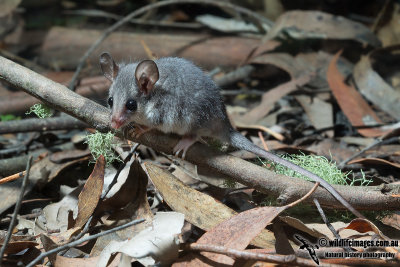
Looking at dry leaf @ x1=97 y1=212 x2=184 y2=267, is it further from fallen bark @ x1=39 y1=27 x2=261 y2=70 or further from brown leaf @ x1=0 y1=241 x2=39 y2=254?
fallen bark @ x1=39 y1=27 x2=261 y2=70

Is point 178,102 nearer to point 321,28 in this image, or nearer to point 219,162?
point 219,162

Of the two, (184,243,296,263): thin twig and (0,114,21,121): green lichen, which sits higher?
(184,243,296,263): thin twig

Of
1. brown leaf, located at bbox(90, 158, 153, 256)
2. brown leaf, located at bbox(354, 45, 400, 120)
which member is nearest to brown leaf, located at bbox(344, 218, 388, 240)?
brown leaf, located at bbox(90, 158, 153, 256)

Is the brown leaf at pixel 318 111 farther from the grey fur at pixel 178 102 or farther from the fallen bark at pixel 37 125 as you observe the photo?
the fallen bark at pixel 37 125

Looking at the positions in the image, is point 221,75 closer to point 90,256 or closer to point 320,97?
point 320,97

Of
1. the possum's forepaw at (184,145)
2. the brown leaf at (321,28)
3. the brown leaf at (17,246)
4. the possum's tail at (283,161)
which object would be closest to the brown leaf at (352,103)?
the brown leaf at (321,28)

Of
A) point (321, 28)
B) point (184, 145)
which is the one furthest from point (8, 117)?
point (321, 28)

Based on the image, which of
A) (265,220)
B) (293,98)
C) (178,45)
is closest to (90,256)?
(265,220)
